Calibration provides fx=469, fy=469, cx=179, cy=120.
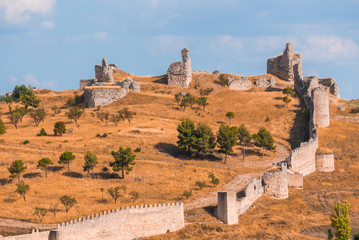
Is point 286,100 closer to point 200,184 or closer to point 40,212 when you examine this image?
point 200,184

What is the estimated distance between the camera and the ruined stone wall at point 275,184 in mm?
47812

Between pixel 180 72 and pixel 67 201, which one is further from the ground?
pixel 180 72

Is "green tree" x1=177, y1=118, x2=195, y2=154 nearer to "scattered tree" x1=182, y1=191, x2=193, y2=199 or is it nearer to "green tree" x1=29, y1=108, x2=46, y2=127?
"scattered tree" x1=182, y1=191, x2=193, y2=199

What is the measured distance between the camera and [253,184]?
1797 inches

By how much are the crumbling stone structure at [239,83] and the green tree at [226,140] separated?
3837 cm

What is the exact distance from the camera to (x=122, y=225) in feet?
113

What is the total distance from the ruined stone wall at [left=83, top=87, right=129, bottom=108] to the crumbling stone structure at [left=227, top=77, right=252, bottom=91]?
77.8 ft

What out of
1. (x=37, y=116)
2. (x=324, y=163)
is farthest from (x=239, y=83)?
(x=324, y=163)

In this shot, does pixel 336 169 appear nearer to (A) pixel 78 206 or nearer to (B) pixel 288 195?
(B) pixel 288 195

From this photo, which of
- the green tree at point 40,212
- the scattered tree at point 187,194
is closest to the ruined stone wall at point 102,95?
the scattered tree at point 187,194

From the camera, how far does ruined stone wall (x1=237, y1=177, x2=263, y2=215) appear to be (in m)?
41.9

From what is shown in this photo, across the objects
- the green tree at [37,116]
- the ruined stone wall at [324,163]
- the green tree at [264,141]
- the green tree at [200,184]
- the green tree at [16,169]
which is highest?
the green tree at [37,116]

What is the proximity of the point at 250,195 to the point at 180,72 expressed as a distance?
59.5 metres

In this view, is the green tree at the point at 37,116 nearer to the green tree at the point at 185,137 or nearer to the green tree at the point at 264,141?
the green tree at the point at 185,137
